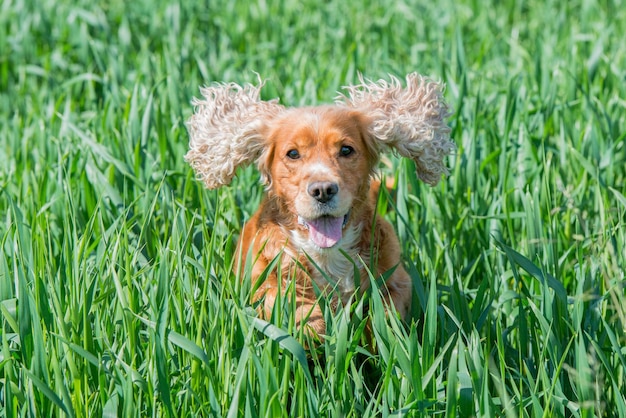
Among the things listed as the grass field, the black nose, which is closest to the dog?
the black nose

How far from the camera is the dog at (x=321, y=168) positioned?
3100 millimetres

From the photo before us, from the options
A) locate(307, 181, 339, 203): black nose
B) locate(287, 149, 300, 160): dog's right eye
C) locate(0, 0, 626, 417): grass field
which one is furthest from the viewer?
locate(287, 149, 300, 160): dog's right eye

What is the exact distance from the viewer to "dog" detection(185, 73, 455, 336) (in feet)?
10.2

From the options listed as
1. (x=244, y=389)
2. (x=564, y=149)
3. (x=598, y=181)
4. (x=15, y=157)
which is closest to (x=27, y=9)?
(x=15, y=157)

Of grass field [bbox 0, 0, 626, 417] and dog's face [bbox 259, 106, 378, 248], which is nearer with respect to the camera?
grass field [bbox 0, 0, 626, 417]

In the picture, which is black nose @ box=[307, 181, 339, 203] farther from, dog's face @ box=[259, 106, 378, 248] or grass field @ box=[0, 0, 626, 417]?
grass field @ box=[0, 0, 626, 417]

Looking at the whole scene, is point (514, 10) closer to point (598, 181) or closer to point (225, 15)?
point (225, 15)

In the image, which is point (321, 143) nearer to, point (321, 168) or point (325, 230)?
point (321, 168)

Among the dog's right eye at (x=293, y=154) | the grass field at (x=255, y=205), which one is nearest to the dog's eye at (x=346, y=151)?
the dog's right eye at (x=293, y=154)

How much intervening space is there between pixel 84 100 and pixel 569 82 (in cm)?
288

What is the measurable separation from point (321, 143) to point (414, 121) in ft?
1.31

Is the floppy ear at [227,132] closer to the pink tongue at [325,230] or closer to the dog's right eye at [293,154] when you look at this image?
the dog's right eye at [293,154]

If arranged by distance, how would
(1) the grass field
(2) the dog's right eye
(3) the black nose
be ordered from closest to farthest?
1. (1) the grass field
2. (3) the black nose
3. (2) the dog's right eye

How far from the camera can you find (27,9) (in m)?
6.95
